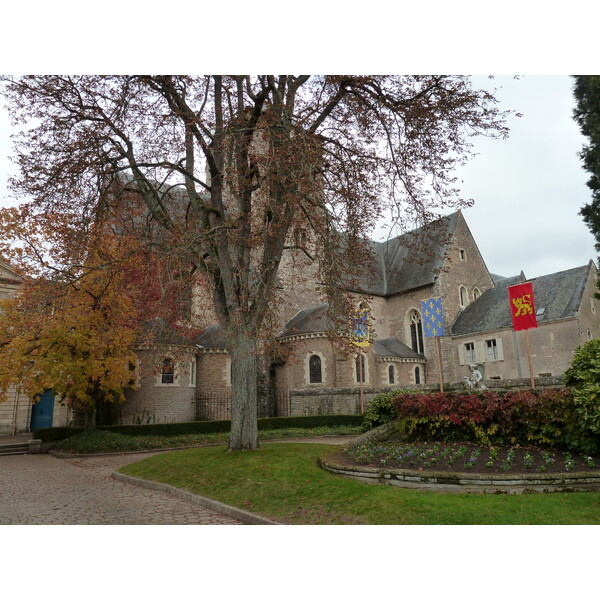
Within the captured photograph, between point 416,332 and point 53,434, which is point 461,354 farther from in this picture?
point 53,434

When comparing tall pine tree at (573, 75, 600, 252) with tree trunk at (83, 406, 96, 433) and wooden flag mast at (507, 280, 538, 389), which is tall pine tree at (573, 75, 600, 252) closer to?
wooden flag mast at (507, 280, 538, 389)

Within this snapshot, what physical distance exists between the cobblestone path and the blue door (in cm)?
1213

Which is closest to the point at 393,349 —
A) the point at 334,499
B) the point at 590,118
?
the point at 590,118

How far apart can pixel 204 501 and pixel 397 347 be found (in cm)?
2282

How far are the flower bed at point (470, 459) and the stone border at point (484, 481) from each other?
0.36m

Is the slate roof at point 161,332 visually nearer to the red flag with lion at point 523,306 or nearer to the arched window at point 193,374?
the arched window at point 193,374

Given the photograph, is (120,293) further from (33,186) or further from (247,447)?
(247,447)

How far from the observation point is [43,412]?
23.3 m

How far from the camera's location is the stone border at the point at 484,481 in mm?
6512

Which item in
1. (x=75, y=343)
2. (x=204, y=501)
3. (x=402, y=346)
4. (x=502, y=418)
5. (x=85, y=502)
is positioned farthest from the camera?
(x=402, y=346)

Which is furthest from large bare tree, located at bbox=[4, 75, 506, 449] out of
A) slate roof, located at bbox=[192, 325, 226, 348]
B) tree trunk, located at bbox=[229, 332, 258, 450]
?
slate roof, located at bbox=[192, 325, 226, 348]

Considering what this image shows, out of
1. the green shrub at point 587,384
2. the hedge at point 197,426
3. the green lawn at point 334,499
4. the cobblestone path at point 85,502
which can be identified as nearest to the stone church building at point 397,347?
the hedge at point 197,426

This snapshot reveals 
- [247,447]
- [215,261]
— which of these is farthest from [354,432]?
[215,261]

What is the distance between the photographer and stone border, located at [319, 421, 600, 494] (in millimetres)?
6512
